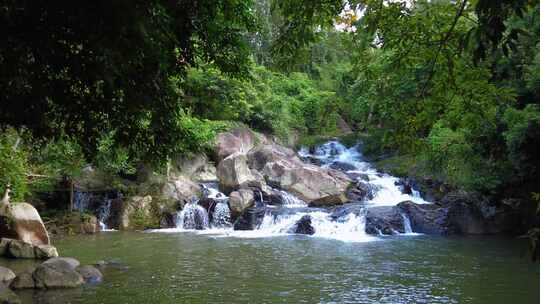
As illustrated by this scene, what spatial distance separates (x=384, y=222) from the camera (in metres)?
18.9

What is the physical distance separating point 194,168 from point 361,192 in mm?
8188

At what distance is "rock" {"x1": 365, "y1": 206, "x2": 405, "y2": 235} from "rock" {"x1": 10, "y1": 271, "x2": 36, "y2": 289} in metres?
11.6

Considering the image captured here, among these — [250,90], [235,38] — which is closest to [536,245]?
[235,38]

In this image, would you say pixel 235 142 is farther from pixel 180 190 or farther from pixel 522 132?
pixel 522 132

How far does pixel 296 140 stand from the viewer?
112 feet

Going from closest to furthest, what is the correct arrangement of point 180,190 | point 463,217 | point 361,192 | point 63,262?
1. point 63,262
2. point 463,217
3. point 180,190
4. point 361,192

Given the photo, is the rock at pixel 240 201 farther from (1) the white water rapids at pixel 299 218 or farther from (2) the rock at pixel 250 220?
(2) the rock at pixel 250 220

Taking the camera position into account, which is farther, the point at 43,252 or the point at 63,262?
the point at 43,252

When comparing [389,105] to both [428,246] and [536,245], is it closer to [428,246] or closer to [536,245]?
[536,245]

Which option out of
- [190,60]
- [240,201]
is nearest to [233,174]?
[240,201]

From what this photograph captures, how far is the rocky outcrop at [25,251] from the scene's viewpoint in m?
13.5

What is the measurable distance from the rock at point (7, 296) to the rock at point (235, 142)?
55.3 ft

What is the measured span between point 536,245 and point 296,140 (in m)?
31.6

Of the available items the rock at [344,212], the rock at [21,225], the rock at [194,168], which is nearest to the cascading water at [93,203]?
the rock at [194,168]
